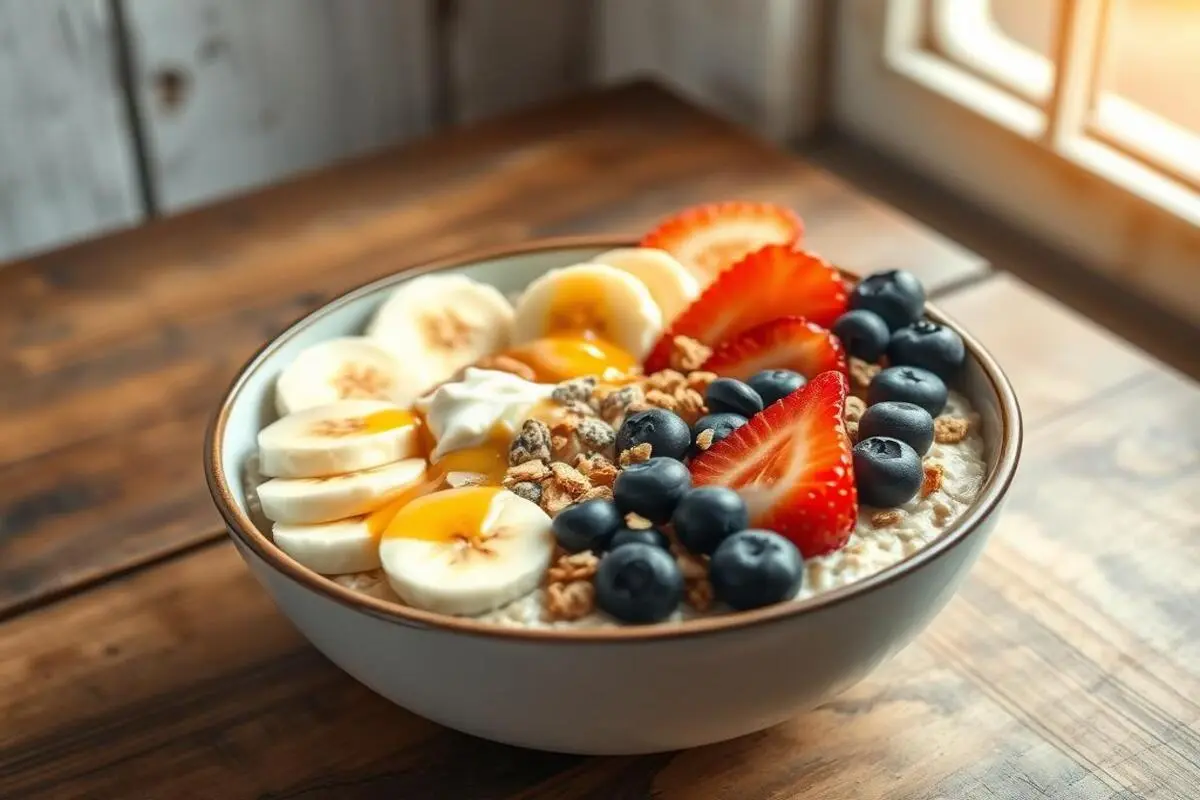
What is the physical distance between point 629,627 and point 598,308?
35cm

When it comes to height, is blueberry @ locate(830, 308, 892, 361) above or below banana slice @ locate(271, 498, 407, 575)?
above

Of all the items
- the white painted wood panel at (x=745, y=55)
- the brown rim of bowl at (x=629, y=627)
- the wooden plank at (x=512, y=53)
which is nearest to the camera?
the brown rim of bowl at (x=629, y=627)

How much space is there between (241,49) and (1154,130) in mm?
1080

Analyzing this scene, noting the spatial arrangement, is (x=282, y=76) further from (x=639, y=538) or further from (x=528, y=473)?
(x=639, y=538)

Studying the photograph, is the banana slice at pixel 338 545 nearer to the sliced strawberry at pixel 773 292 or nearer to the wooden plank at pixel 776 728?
the wooden plank at pixel 776 728

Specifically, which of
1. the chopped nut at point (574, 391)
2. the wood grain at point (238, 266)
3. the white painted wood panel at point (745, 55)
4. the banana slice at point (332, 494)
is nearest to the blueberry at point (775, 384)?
the chopped nut at point (574, 391)

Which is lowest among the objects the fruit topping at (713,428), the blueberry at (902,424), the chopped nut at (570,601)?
the chopped nut at (570,601)

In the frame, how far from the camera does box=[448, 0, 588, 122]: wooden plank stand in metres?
1.95

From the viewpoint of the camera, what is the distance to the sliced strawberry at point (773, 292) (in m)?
1.01

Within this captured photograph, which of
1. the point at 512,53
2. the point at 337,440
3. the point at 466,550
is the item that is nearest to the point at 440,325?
the point at 337,440

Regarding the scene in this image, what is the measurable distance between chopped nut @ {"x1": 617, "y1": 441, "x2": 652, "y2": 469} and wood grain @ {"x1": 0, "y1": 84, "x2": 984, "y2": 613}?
1.23 feet

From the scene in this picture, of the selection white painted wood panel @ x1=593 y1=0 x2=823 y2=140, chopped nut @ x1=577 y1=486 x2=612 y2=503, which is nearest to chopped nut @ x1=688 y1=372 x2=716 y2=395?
chopped nut @ x1=577 y1=486 x2=612 y2=503

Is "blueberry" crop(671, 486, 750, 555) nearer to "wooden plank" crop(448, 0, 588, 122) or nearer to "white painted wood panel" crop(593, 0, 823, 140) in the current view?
"white painted wood panel" crop(593, 0, 823, 140)

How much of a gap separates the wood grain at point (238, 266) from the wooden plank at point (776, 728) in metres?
0.08
